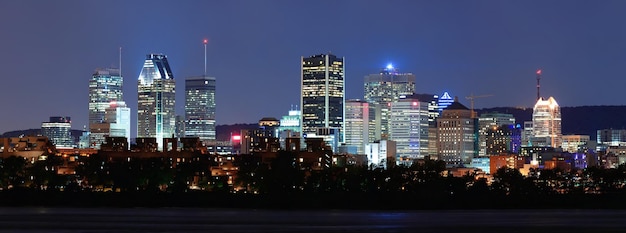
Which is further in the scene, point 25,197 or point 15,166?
point 15,166

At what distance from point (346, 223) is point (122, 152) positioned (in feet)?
304

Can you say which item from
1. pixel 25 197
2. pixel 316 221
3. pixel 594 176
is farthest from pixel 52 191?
pixel 594 176

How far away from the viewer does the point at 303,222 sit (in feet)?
218

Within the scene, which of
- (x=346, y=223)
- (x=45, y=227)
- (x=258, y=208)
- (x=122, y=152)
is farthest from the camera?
(x=122, y=152)

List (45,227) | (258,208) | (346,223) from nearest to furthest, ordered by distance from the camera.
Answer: (45,227) → (346,223) → (258,208)

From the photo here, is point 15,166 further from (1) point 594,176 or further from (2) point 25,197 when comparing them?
(1) point 594,176

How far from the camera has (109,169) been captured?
10200cm

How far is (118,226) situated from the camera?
61.7 meters

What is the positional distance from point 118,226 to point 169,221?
5.63 metres

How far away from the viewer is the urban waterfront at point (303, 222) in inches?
2359

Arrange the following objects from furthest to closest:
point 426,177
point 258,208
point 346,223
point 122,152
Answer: point 122,152, point 426,177, point 258,208, point 346,223

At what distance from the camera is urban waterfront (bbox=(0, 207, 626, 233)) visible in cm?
5991

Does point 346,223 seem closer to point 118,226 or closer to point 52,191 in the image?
point 118,226

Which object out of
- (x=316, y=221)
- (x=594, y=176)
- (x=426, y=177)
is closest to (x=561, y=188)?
(x=594, y=176)
